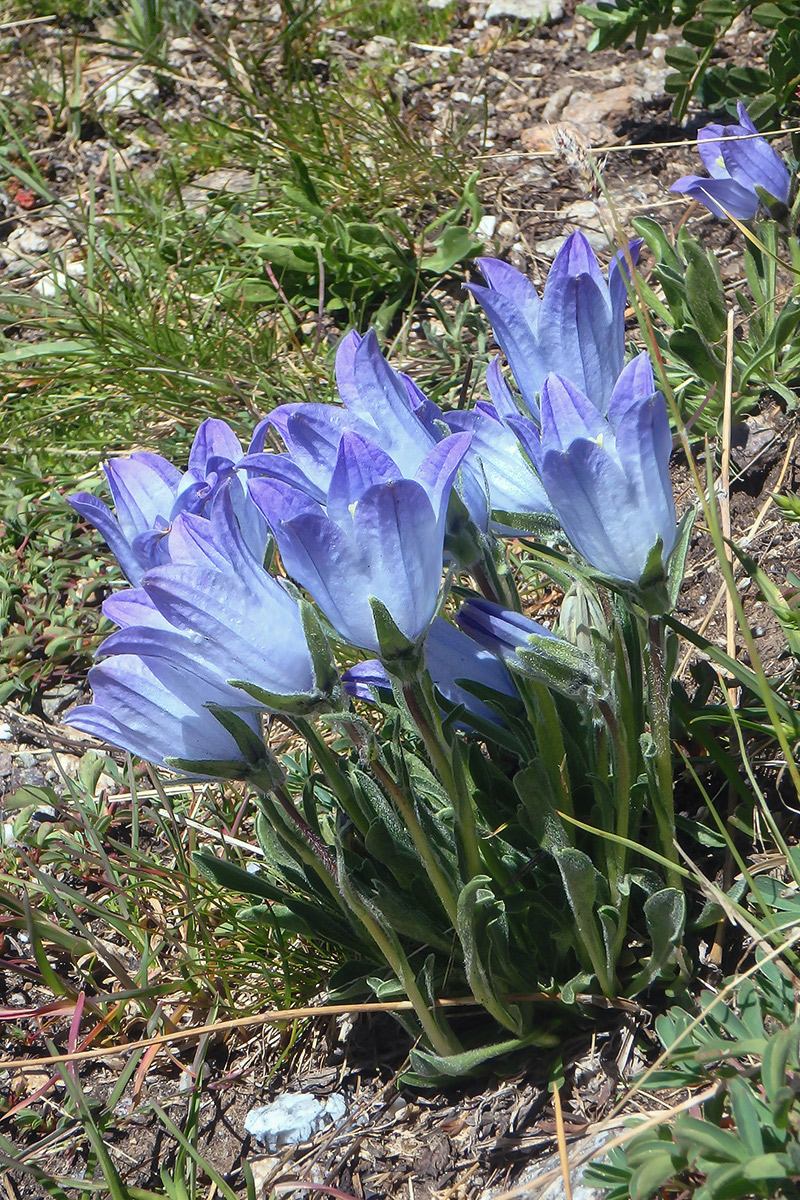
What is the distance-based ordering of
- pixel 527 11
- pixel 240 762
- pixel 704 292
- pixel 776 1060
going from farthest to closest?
1. pixel 527 11
2. pixel 704 292
3. pixel 240 762
4. pixel 776 1060

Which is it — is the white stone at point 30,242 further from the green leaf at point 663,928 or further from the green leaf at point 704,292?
the green leaf at point 663,928

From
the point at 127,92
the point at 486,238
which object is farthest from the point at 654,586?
the point at 127,92

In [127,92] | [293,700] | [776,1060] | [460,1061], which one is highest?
[127,92]

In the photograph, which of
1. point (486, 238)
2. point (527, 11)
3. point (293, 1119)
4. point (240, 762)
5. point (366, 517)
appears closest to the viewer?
point (366, 517)

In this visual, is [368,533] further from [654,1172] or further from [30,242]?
[30,242]

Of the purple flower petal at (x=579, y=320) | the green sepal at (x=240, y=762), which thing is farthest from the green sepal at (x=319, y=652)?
the purple flower petal at (x=579, y=320)

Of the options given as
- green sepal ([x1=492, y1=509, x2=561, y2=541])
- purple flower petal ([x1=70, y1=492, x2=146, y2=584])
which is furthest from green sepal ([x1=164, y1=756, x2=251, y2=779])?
green sepal ([x1=492, y1=509, x2=561, y2=541])

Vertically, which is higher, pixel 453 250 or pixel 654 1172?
pixel 453 250
